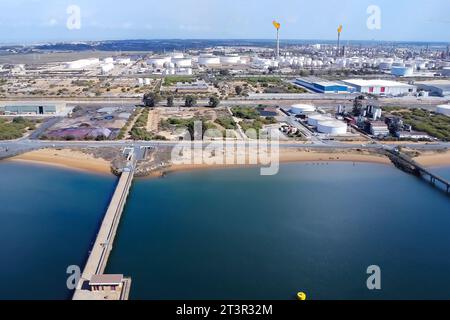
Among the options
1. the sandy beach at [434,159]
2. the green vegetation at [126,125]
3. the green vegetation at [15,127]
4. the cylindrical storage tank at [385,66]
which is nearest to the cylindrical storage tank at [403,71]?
the cylindrical storage tank at [385,66]

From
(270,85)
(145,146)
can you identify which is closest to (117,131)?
(145,146)

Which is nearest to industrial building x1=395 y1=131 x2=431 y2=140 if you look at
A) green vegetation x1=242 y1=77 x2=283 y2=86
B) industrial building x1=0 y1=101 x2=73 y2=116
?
green vegetation x1=242 y1=77 x2=283 y2=86

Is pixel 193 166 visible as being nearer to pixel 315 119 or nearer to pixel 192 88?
pixel 315 119

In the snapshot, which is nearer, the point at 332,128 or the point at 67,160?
the point at 67,160

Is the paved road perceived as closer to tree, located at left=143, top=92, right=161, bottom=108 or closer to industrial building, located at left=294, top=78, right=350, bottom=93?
tree, located at left=143, top=92, right=161, bottom=108

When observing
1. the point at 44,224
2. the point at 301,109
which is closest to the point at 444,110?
the point at 301,109
